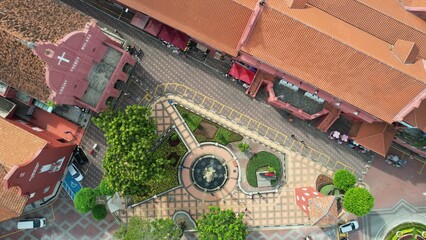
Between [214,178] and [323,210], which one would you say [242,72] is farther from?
[323,210]

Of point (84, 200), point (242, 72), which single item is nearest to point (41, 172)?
point (84, 200)

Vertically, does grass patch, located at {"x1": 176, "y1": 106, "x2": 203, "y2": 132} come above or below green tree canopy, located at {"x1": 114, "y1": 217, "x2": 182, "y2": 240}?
above

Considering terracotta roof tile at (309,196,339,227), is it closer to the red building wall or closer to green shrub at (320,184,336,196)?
green shrub at (320,184,336,196)

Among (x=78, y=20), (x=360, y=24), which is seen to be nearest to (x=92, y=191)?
(x=78, y=20)

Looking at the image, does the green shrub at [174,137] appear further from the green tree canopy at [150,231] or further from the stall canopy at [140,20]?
the stall canopy at [140,20]

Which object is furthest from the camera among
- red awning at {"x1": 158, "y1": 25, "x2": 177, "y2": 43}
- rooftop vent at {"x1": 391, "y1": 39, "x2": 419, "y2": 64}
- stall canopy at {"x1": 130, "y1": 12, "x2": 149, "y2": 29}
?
stall canopy at {"x1": 130, "y1": 12, "x2": 149, "y2": 29}

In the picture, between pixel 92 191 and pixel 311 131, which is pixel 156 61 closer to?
pixel 92 191

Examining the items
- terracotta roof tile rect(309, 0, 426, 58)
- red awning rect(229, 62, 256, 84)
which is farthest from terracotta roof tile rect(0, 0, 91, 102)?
terracotta roof tile rect(309, 0, 426, 58)
